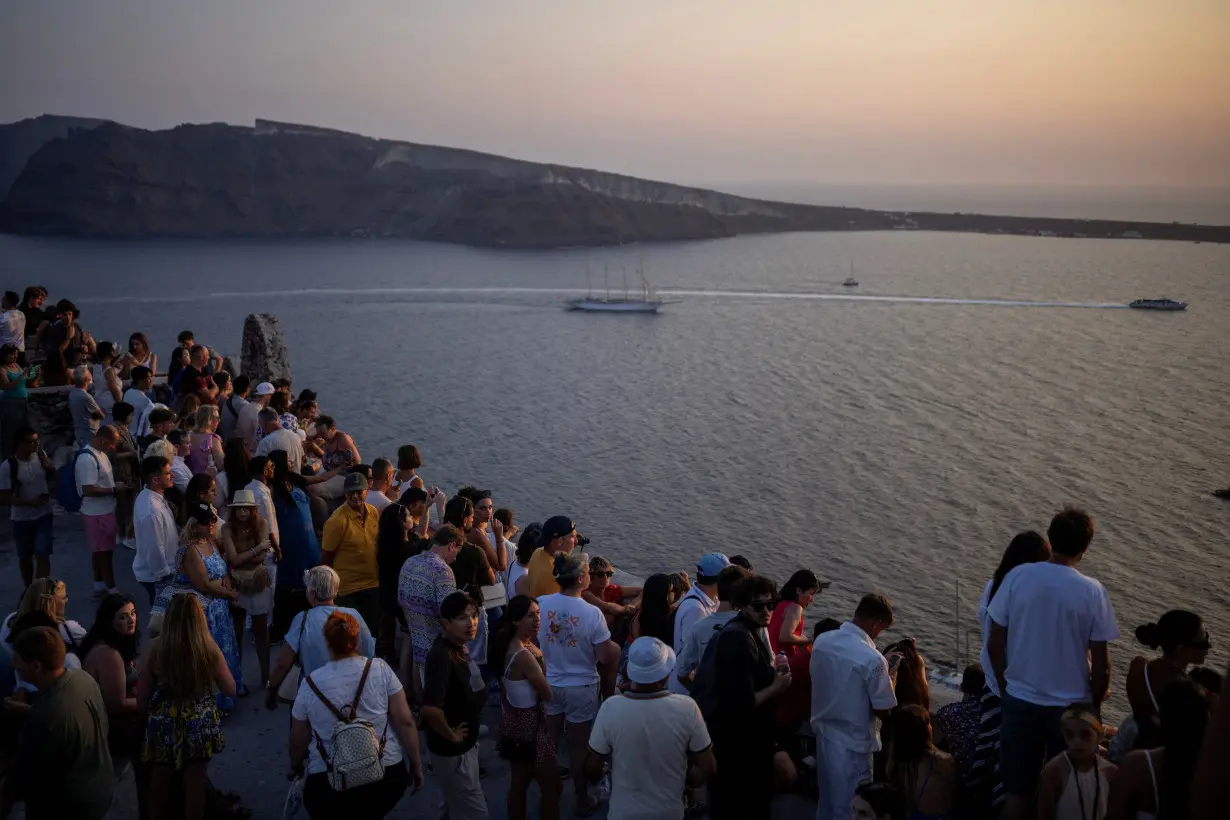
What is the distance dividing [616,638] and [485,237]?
504 feet

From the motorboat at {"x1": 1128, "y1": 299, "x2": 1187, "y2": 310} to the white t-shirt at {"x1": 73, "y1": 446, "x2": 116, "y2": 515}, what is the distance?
333 ft

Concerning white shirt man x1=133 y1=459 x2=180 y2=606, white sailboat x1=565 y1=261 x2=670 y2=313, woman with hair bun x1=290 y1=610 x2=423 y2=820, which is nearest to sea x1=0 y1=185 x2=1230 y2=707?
white sailboat x1=565 y1=261 x2=670 y2=313

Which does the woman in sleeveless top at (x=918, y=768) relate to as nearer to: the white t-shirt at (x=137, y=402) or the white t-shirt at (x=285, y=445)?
the white t-shirt at (x=285, y=445)

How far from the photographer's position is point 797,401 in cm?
5831

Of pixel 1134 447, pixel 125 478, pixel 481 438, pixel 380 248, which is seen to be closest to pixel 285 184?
pixel 380 248

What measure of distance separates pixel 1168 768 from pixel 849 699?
153 centimetres

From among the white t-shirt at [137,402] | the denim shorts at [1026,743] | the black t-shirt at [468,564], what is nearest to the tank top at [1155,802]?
the denim shorts at [1026,743]

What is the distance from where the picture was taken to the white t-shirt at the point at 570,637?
559 cm

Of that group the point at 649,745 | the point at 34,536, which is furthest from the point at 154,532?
the point at 649,745

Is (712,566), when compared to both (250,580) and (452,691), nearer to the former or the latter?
(452,691)

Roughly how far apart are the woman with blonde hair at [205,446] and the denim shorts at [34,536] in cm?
135

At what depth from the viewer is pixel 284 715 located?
22.0 feet

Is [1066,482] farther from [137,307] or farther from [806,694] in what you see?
[137,307]

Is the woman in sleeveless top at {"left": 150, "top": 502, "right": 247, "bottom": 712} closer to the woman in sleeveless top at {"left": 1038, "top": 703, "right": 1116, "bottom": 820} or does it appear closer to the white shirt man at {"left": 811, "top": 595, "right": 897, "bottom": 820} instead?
the white shirt man at {"left": 811, "top": 595, "right": 897, "bottom": 820}
